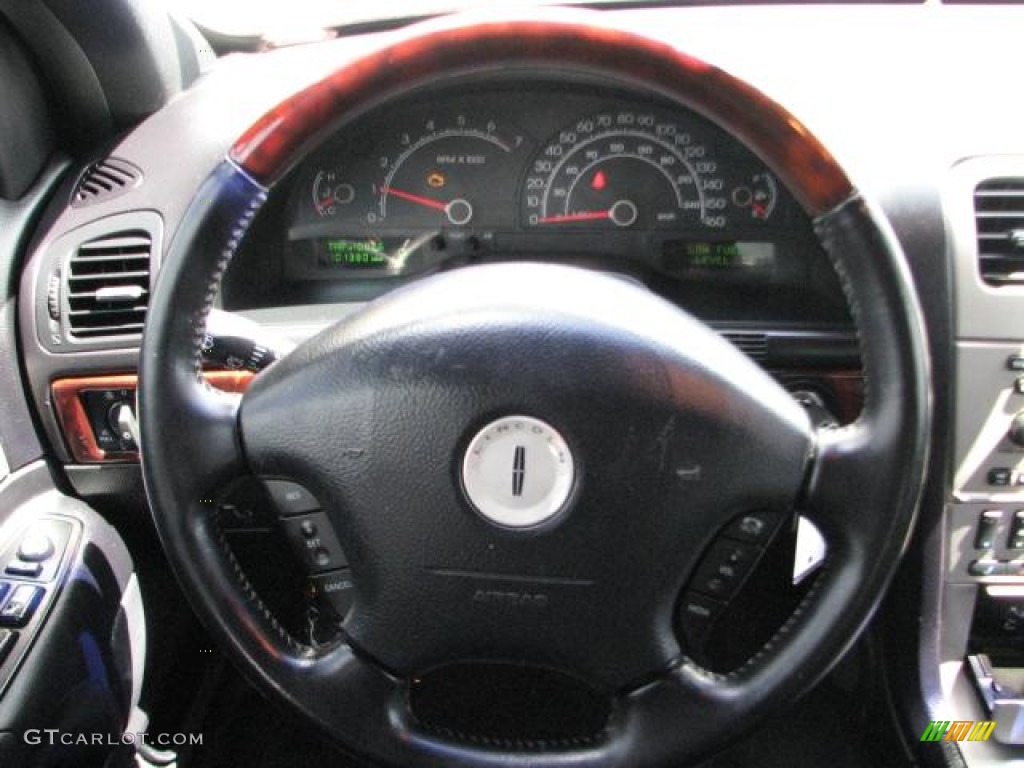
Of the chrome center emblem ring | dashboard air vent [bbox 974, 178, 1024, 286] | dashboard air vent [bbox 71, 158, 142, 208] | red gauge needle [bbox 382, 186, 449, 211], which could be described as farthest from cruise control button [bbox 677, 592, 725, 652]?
dashboard air vent [bbox 71, 158, 142, 208]

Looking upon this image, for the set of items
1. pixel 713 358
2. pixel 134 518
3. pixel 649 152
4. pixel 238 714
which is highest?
pixel 649 152

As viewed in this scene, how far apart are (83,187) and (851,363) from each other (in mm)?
1253

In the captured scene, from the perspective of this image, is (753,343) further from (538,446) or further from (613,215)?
(538,446)

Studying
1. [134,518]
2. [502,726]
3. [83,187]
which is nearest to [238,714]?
[134,518]

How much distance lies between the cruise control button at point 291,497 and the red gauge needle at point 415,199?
75cm

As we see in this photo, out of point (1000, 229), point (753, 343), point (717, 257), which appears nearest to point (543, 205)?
point (717, 257)

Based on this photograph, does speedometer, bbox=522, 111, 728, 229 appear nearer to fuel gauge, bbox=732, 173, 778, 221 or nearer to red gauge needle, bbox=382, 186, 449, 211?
fuel gauge, bbox=732, 173, 778, 221

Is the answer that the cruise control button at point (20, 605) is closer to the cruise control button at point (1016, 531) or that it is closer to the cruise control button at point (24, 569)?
the cruise control button at point (24, 569)

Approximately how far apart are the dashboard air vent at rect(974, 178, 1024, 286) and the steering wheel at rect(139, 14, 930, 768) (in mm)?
585

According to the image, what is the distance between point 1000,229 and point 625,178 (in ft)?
1.88

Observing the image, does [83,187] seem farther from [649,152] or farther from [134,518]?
[649,152]

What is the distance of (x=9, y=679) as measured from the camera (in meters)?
1.41

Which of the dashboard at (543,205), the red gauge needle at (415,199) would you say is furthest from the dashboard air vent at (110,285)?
the red gauge needle at (415,199)

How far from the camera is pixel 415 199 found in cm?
179
